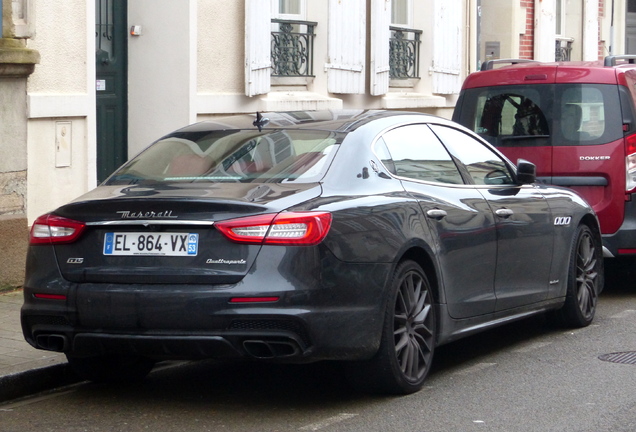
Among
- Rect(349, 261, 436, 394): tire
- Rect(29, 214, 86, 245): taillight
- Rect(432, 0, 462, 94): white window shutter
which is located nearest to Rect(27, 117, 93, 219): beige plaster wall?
Rect(29, 214, 86, 245): taillight

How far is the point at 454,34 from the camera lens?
699 inches

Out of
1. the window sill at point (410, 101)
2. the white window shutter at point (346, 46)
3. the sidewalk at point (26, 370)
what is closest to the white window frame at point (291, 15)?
the white window shutter at point (346, 46)

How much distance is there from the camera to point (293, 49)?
14.3 m

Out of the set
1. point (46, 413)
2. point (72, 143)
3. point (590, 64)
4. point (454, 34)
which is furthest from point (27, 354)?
point (454, 34)

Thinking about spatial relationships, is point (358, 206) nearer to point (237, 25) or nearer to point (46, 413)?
point (46, 413)

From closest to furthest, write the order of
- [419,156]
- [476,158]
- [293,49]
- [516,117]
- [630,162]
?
[419,156] < [476,158] < [630,162] < [516,117] < [293,49]

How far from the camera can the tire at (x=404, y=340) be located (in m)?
6.18

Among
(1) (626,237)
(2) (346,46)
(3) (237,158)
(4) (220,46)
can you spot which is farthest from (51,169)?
(2) (346,46)

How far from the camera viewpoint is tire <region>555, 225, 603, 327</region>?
8.60 meters

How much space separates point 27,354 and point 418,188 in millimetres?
2543

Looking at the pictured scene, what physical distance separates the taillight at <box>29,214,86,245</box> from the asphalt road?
896 mm

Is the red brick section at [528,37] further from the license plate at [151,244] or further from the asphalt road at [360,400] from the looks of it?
the license plate at [151,244]

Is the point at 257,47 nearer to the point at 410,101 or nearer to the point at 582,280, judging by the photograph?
the point at 410,101

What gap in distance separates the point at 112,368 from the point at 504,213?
2586 mm
